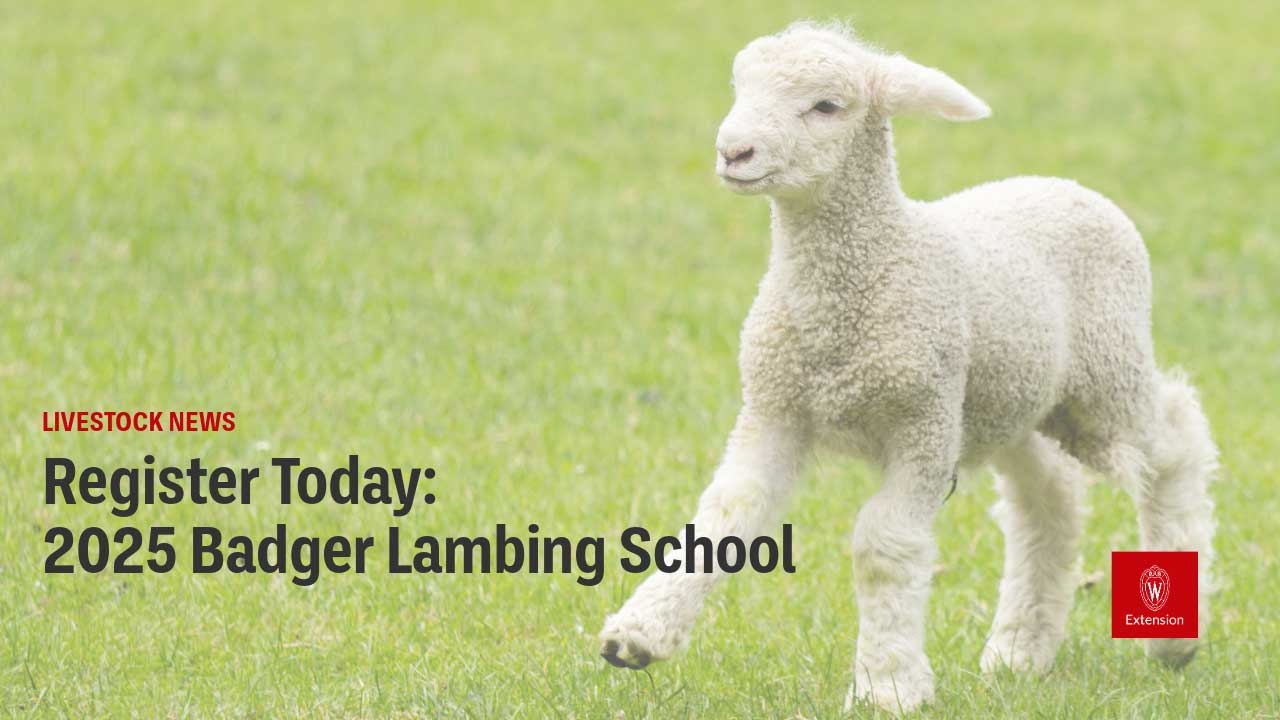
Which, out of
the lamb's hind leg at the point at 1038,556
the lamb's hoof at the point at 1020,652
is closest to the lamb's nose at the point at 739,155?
the lamb's hind leg at the point at 1038,556

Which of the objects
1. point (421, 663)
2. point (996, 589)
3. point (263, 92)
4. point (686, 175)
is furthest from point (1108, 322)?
point (263, 92)

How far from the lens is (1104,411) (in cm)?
518

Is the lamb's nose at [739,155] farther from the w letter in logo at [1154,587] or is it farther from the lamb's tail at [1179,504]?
the w letter in logo at [1154,587]

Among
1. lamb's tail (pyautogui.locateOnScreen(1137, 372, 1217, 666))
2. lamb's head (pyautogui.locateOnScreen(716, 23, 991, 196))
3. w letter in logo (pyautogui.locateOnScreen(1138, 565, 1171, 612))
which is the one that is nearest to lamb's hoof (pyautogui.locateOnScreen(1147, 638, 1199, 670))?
lamb's tail (pyautogui.locateOnScreen(1137, 372, 1217, 666))

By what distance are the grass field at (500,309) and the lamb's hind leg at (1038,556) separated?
0.16 metres

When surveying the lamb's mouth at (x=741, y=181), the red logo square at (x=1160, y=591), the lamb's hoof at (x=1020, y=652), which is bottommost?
the lamb's hoof at (x=1020, y=652)

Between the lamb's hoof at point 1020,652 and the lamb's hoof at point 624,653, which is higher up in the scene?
the lamb's hoof at point 1020,652

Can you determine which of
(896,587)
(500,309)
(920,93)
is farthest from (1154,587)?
(500,309)

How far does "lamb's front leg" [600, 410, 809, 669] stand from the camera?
4246mm

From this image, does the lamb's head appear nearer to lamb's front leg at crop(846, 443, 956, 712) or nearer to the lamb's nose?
the lamb's nose

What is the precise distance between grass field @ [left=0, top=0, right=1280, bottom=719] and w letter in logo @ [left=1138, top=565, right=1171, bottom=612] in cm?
21

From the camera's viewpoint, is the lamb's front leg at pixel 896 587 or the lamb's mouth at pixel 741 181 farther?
the lamb's front leg at pixel 896 587

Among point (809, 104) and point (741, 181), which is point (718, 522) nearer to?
point (741, 181)

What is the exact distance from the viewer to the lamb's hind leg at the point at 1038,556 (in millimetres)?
5461
